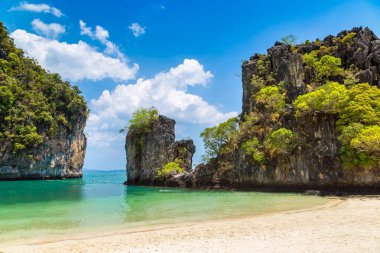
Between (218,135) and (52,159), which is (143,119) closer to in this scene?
(218,135)

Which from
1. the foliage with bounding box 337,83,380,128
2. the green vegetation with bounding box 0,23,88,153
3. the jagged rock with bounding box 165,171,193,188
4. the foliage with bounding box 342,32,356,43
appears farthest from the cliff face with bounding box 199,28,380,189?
the green vegetation with bounding box 0,23,88,153

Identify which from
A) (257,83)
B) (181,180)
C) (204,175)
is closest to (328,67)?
(257,83)

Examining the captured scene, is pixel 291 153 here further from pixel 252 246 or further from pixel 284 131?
pixel 252 246

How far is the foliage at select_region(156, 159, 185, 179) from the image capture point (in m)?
48.8

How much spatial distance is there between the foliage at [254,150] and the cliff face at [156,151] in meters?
17.9

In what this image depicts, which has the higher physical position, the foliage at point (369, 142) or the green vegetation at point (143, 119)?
the green vegetation at point (143, 119)

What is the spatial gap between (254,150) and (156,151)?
2066 centimetres

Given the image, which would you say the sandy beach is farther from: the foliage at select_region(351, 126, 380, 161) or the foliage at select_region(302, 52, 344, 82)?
the foliage at select_region(302, 52, 344, 82)

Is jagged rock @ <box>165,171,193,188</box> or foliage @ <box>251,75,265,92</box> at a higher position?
foliage @ <box>251,75,265,92</box>

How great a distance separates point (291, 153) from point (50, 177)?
60.8m

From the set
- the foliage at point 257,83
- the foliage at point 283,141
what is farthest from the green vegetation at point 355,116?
the foliage at point 257,83

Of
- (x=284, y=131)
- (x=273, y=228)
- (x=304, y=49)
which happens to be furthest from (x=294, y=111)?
(x=273, y=228)

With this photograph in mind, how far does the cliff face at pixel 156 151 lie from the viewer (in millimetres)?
51688

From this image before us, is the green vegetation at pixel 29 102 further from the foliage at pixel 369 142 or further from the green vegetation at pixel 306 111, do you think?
the foliage at pixel 369 142
